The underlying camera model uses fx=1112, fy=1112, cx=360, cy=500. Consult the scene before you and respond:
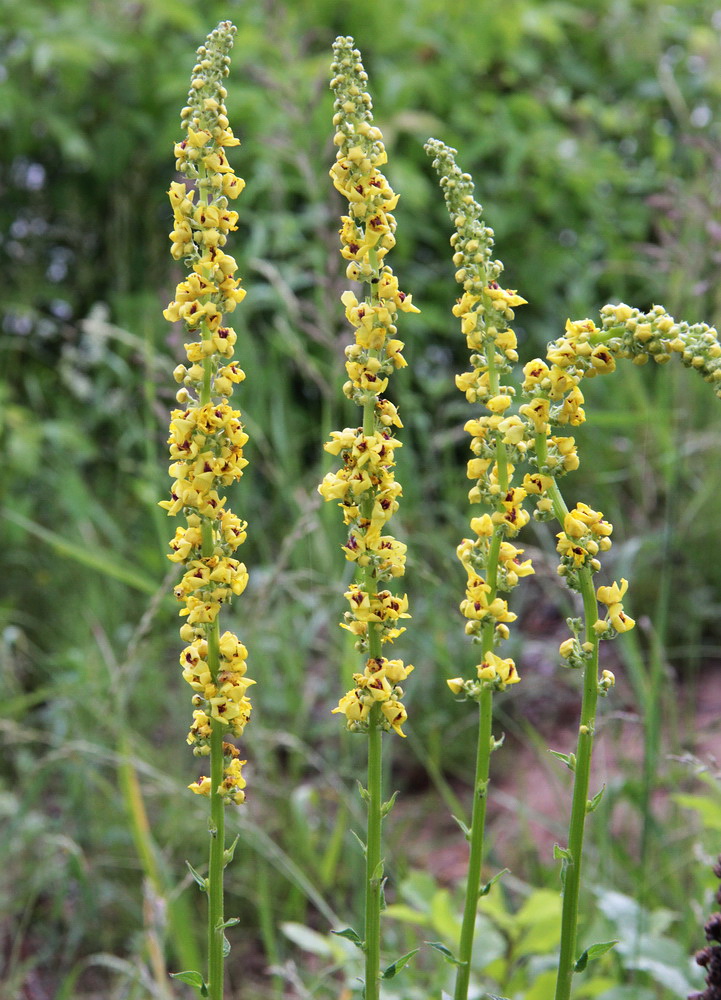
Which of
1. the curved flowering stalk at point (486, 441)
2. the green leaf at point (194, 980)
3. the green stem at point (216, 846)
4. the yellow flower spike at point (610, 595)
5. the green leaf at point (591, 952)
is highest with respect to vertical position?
the curved flowering stalk at point (486, 441)

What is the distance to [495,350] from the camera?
1349mm

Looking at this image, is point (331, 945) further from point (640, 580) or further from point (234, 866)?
point (640, 580)

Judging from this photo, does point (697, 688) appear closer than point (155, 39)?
Yes

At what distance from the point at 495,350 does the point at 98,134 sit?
4.74 m

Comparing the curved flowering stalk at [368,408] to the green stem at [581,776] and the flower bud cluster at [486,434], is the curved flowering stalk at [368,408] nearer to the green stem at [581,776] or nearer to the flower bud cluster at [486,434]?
the flower bud cluster at [486,434]

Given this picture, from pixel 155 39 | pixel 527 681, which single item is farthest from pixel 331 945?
pixel 155 39

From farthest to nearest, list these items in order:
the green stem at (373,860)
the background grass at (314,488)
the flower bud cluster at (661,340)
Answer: the background grass at (314,488), the green stem at (373,860), the flower bud cluster at (661,340)

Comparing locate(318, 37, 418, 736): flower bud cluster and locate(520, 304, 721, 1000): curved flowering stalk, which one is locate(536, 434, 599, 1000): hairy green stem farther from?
locate(318, 37, 418, 736): flower bud cluster

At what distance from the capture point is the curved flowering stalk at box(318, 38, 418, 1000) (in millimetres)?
1291

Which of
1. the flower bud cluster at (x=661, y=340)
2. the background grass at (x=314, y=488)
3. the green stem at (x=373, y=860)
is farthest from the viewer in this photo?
the background grass at (x=314, y=488)

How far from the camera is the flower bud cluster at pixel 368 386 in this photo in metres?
1.29

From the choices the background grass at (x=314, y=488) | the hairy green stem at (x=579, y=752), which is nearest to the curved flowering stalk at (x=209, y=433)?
the hairy green stem at (x=579, y=752)

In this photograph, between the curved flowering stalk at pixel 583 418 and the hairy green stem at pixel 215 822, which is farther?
the hairy green stem at pixel 215 822

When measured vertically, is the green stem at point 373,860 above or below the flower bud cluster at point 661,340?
below
